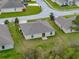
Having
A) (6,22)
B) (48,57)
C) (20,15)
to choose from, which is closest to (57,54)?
(48,57)

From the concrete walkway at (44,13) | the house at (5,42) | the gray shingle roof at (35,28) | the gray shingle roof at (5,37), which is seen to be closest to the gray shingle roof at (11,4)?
the concrete walkway at (44,13)

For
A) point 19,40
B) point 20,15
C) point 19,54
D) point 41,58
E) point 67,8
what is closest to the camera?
point 41,58

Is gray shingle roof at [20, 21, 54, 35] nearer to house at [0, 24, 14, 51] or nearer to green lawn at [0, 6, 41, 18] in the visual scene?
house at [0, 24, 14, 51]

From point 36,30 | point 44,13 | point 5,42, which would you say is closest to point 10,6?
point 44,13

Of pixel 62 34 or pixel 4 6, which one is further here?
pixel 4 6

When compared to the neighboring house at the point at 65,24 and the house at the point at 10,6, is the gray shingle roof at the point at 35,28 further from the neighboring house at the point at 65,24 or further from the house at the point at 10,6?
the house at the point at 10,6

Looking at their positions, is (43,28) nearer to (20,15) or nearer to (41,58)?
(20,15)
